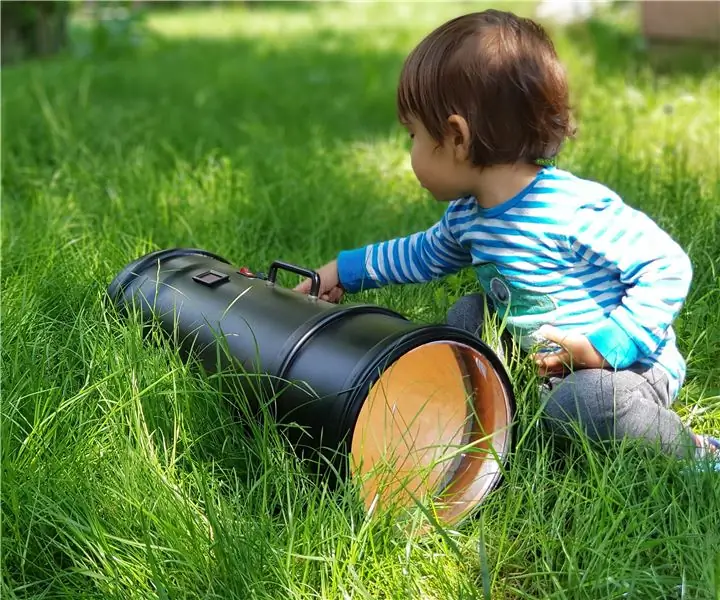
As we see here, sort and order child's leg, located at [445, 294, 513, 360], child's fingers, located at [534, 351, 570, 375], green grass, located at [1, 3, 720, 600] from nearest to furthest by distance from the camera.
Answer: green grass, located at [1, 3, 720, 600] < child's fingers, located at [534, 351, 570, 375] < child's leg, located at [445, 294, 513, 360]

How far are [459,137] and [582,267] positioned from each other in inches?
14.8

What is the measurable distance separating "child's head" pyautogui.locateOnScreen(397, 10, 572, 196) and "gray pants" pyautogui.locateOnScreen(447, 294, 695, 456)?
1.59 ft

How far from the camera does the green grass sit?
1.47 meters

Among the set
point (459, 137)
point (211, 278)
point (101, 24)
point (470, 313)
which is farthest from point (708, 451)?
point (101, 24)

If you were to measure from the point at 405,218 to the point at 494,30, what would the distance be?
46.6 inches

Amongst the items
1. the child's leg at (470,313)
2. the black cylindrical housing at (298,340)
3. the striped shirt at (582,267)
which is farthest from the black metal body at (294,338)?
the child's leg at (470,313)

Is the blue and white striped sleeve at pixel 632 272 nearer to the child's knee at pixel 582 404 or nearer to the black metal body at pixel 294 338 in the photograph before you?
the child's knee at pixel 582 404

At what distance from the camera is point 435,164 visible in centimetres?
188

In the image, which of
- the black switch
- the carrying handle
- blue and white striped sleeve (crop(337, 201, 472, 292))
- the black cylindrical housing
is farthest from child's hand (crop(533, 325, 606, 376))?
the black switch

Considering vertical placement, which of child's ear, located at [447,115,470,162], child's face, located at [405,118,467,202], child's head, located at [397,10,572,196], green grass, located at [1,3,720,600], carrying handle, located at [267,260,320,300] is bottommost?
green grass, located at [1,3,720,600]

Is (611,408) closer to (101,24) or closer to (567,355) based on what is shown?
(567,355)

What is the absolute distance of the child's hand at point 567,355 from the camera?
185 cm

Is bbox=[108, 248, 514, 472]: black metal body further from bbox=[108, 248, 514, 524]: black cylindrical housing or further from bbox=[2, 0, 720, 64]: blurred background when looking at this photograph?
bbox=[2, 0, 720, 64]: blurred background

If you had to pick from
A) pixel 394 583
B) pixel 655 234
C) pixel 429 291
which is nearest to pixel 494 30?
pixel 655 234
